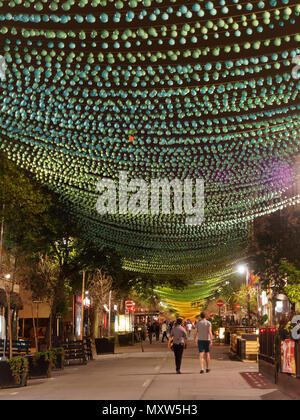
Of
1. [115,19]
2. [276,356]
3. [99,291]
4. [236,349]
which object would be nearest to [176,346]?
[276,356]

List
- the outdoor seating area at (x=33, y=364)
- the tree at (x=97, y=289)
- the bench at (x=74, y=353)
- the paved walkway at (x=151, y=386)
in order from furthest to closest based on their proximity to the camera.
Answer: the tree at (x=97, y=289)
the bench at (x=74, y=353)
the outdoor seating area at (x=33, y=364)
the paved walkway at (x=151, y=386)

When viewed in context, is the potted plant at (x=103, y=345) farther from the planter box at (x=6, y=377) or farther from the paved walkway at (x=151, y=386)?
the planter box at (x=6, y=377)

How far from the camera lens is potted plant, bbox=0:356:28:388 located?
16.7 m

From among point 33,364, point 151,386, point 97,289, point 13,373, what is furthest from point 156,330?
point 151,386

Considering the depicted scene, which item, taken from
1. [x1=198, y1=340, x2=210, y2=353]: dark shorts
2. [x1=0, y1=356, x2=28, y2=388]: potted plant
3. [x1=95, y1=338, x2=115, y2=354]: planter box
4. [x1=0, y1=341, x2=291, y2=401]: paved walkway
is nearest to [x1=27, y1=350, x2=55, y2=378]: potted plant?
[x1=0, y1=341, x2=291, y2=401]: paved walkway

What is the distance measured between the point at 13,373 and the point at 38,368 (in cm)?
282

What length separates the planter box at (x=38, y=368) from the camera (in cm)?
1959

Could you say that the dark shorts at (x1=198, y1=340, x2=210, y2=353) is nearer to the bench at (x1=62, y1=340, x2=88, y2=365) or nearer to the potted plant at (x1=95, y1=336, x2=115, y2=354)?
the bench at (x1=62, y1=340, x2=88, y2=365)

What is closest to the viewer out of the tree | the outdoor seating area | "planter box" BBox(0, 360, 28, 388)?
"planter box" BBox(0, 360, 28, 388)

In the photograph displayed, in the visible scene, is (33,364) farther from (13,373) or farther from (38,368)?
(13,373)

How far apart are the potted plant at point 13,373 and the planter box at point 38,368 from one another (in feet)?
7.63

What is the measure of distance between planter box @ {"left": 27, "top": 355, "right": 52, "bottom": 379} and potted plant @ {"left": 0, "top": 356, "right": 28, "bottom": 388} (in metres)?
2.33

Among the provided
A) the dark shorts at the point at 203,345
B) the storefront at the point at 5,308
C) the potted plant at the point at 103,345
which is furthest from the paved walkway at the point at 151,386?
the potted plant at the point at 103,345

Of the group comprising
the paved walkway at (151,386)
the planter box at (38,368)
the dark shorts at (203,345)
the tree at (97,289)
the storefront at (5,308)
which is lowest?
the paved walkway at (151,386)
